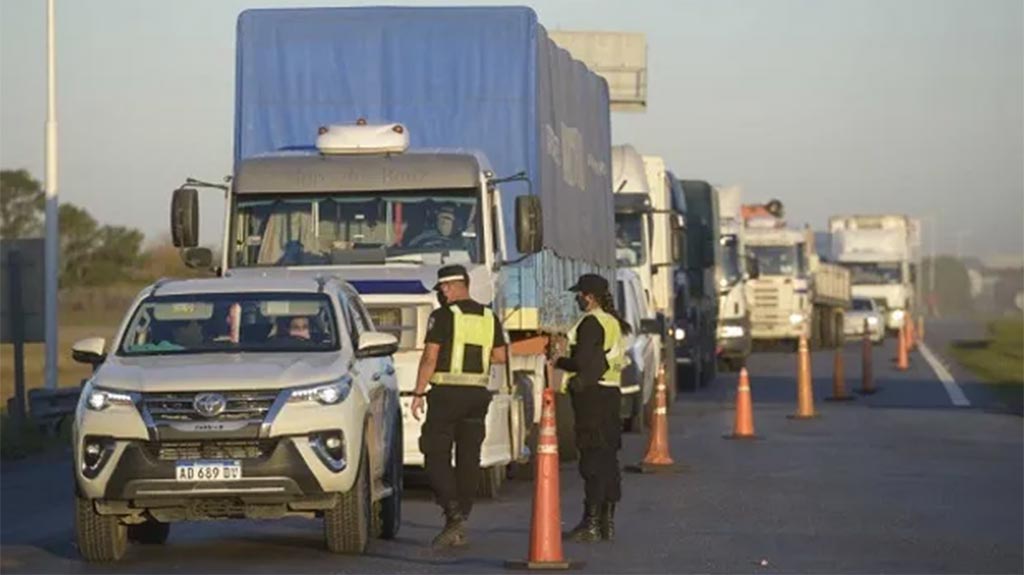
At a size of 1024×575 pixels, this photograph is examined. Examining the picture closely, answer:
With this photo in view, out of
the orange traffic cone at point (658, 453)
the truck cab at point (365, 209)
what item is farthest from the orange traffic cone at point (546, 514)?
the orange traffic cone at point (658, 453)

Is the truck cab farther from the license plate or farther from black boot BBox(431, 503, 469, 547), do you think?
the license plate

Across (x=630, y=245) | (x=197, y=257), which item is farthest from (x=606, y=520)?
(x=630, y=245)

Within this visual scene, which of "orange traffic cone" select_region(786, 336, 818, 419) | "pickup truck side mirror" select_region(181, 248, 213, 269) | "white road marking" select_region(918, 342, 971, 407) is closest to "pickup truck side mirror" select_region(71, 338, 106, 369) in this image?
"pickup truck side mirror" select_region(181, 248, 213, 269)

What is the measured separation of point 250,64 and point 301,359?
21.3ft

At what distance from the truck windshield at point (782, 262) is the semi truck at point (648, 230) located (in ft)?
71.6

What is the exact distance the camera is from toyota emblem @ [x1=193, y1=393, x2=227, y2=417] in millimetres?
14875

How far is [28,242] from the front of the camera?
27688 mm

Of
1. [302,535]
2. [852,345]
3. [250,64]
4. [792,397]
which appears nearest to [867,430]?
[792,397]

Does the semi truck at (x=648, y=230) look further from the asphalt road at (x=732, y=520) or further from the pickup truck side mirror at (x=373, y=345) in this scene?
the pickup truck side mirror at (x=373, y=345)

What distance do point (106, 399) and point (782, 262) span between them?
146ft

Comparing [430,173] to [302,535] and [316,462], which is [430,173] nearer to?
[302,535]

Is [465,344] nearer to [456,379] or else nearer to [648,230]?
[456,379]

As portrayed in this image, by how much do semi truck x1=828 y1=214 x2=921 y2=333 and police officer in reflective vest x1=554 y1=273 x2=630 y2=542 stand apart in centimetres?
5905

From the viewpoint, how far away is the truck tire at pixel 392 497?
16.5 meters
